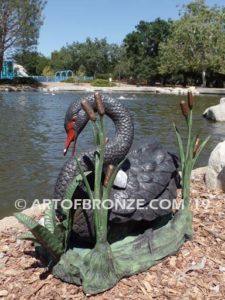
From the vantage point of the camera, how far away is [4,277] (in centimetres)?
278

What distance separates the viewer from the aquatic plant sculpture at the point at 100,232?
251 centimetres

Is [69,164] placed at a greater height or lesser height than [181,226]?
greater

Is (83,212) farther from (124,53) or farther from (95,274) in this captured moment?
(124,53)

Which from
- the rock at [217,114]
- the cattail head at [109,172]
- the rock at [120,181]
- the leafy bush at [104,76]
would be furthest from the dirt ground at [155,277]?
the leafy bush at [104,76]

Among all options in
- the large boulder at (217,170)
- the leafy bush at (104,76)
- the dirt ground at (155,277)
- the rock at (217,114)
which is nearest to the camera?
the dirt ground at (155,277)

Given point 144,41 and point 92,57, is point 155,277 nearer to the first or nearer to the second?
point 144,41

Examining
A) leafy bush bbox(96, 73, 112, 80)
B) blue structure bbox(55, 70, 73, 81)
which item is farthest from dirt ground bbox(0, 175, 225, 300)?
leafy bush bbox(96, 73, 112, 80)

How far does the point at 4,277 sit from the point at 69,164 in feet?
2.81

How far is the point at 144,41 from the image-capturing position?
51.4m

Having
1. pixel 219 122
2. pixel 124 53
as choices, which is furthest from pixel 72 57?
pixel 219 122

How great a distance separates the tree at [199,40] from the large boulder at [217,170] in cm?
3403

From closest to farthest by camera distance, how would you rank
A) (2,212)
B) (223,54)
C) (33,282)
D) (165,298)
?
(165,298) < (33,282) < (2,212) < (223,54)

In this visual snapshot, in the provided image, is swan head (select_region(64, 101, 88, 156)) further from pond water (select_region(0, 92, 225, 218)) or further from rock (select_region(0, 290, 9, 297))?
rock (select_region(0, 290, 9, 297))

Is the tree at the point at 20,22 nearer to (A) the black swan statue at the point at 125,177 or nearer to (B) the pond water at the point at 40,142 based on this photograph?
(B) the pond water at the point at 40,142
